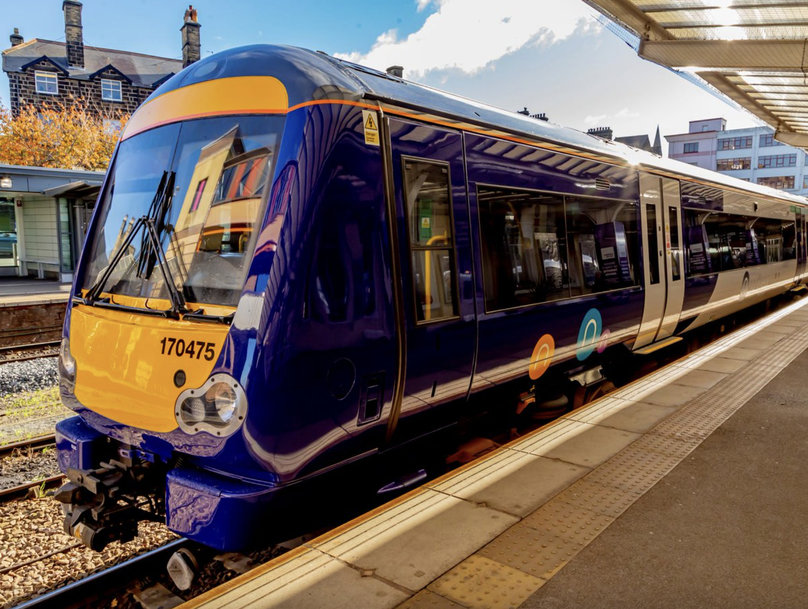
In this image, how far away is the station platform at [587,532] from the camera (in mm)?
2732

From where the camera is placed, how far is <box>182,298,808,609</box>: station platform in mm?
2732

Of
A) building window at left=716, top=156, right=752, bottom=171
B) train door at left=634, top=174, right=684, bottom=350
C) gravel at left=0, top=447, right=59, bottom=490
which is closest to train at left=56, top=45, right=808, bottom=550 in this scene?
gravel at left=0, top=447, right=59, bottom=490

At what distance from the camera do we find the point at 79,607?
135 inches

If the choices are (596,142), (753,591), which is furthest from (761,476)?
(596,142)

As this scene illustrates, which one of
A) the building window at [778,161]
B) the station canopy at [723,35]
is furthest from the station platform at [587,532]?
the building window at [778,161]

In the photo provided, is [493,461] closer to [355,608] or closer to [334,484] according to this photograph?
[334,484]

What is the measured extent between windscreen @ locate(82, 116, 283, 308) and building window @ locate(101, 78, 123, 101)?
129ft

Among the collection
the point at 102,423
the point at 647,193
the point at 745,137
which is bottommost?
the point at 102,423

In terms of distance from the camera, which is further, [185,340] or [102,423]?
[102,423]

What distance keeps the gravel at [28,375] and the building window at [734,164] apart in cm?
7251

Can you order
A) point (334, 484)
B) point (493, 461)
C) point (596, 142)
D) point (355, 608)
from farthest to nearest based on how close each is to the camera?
1. point (596, 142)
2. point (493, 461)
3. point (334, 484)
4. point (355, 608)

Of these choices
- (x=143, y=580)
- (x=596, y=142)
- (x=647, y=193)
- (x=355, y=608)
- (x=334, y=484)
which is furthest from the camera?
(x=647, y=193)

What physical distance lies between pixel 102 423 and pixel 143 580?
0.99 meters

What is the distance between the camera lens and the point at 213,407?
3.02 meters
